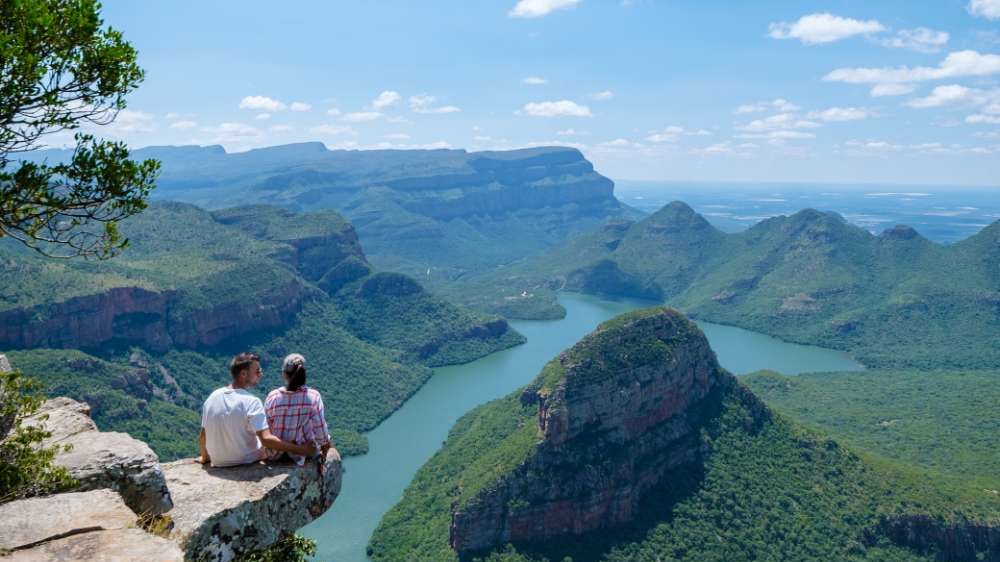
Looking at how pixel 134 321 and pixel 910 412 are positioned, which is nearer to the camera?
pixel 134 321

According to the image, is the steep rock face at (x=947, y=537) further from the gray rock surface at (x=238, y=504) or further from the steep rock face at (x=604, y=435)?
the gray rock surface at (x=238, y=504)

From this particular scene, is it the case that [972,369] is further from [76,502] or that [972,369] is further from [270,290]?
[76,502]

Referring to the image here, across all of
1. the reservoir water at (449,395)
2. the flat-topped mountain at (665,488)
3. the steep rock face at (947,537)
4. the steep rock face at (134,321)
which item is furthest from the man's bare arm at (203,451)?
the steep rock face at (134,321)

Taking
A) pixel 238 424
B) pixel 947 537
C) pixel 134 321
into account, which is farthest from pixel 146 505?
pixel 134 321

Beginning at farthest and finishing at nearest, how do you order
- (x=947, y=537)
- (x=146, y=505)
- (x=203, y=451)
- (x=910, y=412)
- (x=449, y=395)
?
1. (x=449, y=395)
2. (x=910, y=412)
3. (x=947, y=537)
4. (x=203, y=451)
5. (x=146, y=505)

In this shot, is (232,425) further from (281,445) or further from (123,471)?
(123,471)

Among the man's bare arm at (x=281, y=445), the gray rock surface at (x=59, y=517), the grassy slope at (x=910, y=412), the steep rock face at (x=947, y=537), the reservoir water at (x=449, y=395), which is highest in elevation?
the man's bare arm at (x=281, y=445)
